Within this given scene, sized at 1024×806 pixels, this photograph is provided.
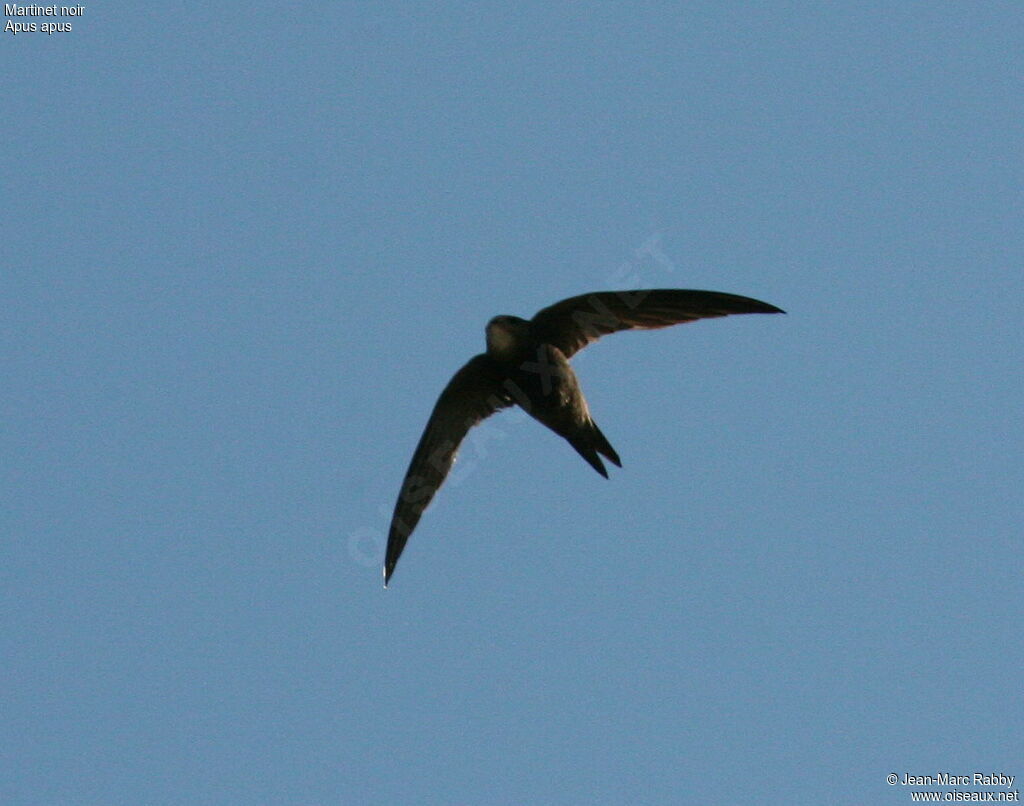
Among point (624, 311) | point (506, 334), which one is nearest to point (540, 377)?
point (506, 334)

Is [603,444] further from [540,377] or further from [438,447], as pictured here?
[438,447]

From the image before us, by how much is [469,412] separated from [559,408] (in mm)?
1063

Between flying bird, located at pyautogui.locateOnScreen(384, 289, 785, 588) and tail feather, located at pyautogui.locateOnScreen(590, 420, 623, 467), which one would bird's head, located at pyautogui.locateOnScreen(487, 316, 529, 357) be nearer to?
flying bird, located at pyautogui.locateOnScreen(384, 289, 785, 588)

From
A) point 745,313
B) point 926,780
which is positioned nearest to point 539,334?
point 745,313

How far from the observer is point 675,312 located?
9797mm

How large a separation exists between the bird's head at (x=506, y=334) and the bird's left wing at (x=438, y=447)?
0.47 metres

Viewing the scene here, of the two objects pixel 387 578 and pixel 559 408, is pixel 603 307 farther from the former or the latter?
pixel 387 578

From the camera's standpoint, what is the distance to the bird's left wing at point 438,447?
33.1 feet

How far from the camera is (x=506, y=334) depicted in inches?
376

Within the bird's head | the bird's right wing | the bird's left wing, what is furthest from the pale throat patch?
the bird's left wing

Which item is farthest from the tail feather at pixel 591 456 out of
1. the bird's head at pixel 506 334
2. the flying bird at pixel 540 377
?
the bird's head at pixel 506 334

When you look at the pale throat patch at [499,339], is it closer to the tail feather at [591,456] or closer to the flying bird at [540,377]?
the flying bird at [540,377]

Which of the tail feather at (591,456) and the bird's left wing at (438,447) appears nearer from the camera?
the tail feather at (591,456)

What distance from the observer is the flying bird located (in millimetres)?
9500
